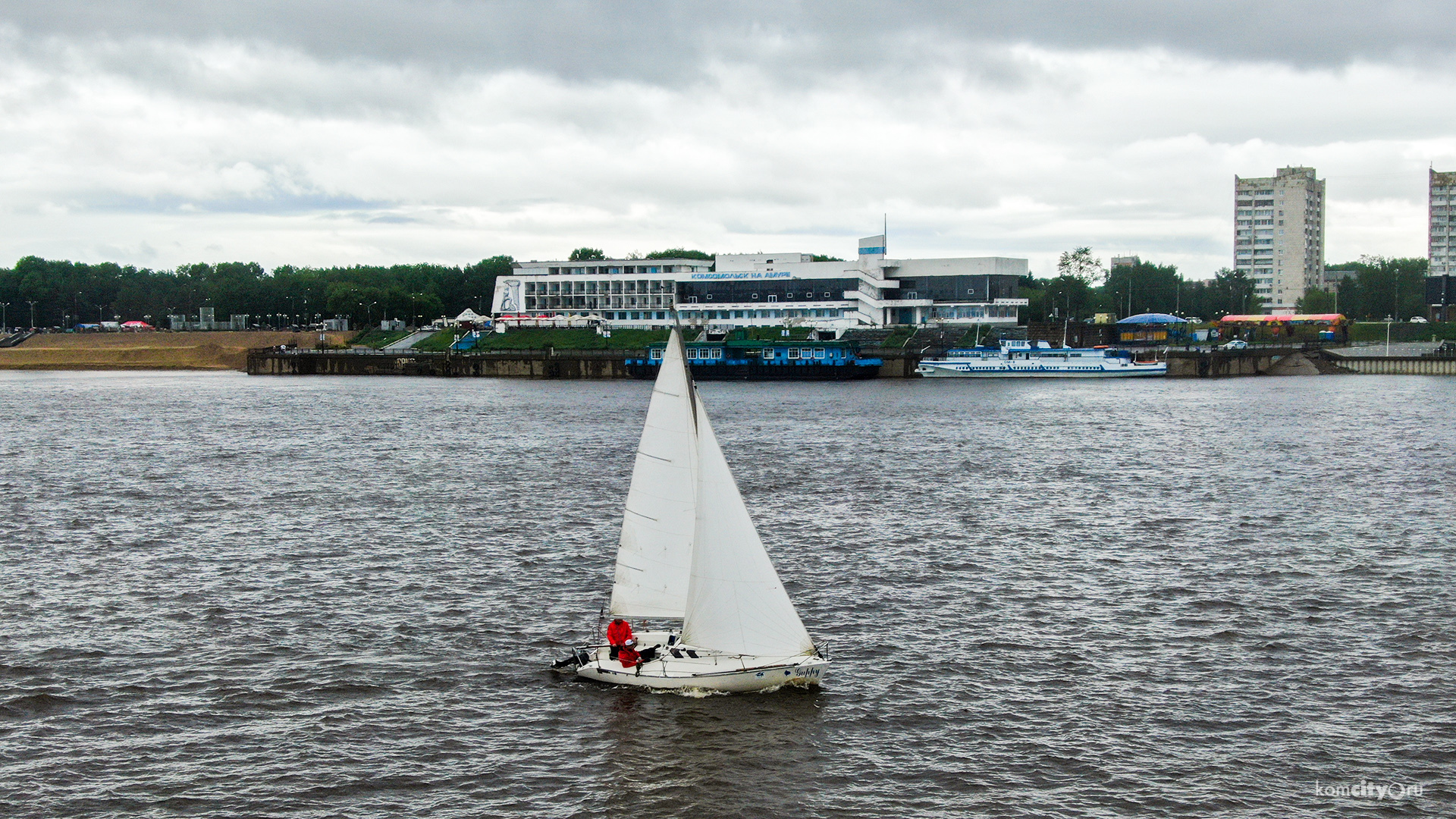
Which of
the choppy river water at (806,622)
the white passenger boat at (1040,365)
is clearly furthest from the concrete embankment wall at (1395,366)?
the choppy river water at (806,622)

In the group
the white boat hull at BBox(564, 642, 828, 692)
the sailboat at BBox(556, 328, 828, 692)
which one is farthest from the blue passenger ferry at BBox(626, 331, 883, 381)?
the sailboat at BBox(556, 328, 828, 692)

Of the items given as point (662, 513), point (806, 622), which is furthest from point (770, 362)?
point (662, 513)

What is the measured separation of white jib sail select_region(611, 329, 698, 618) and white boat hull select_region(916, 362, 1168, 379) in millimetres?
147582

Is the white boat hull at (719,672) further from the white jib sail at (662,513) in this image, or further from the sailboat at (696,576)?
the white jib sail at (662,513)

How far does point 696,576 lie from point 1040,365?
495 ft

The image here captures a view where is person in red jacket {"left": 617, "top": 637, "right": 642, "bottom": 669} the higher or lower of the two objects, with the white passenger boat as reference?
lower

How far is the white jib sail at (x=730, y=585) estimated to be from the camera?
2872 cm

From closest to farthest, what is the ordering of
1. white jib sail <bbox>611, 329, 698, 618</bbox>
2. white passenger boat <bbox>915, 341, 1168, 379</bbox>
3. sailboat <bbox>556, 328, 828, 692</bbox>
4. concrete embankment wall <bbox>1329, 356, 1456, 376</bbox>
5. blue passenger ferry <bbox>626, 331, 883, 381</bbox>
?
white jib sail <bbox>611, 329, 698, 618</bbox> < sailboat <bbox>556, 328, 828, 692</bbox> < white passenger boat <bbox>915, 341, 1168, 379</bbox> < blue passenger ferry <bbox>626, 331, 883, 381</bbox> < concrete embankment wall <bbox>1329, 356, 1456, 376</bbox>

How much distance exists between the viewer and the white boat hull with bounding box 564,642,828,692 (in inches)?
1161

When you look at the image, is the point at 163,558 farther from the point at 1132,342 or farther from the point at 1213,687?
the point at 1132,342

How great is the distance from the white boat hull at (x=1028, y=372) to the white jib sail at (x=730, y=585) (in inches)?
5792

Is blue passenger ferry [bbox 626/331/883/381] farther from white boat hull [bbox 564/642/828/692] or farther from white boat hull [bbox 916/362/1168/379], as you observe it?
white boat hull [bbox 564/642/828/692]

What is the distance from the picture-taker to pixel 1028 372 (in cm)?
17312

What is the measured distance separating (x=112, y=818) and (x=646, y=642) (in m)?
12.3
